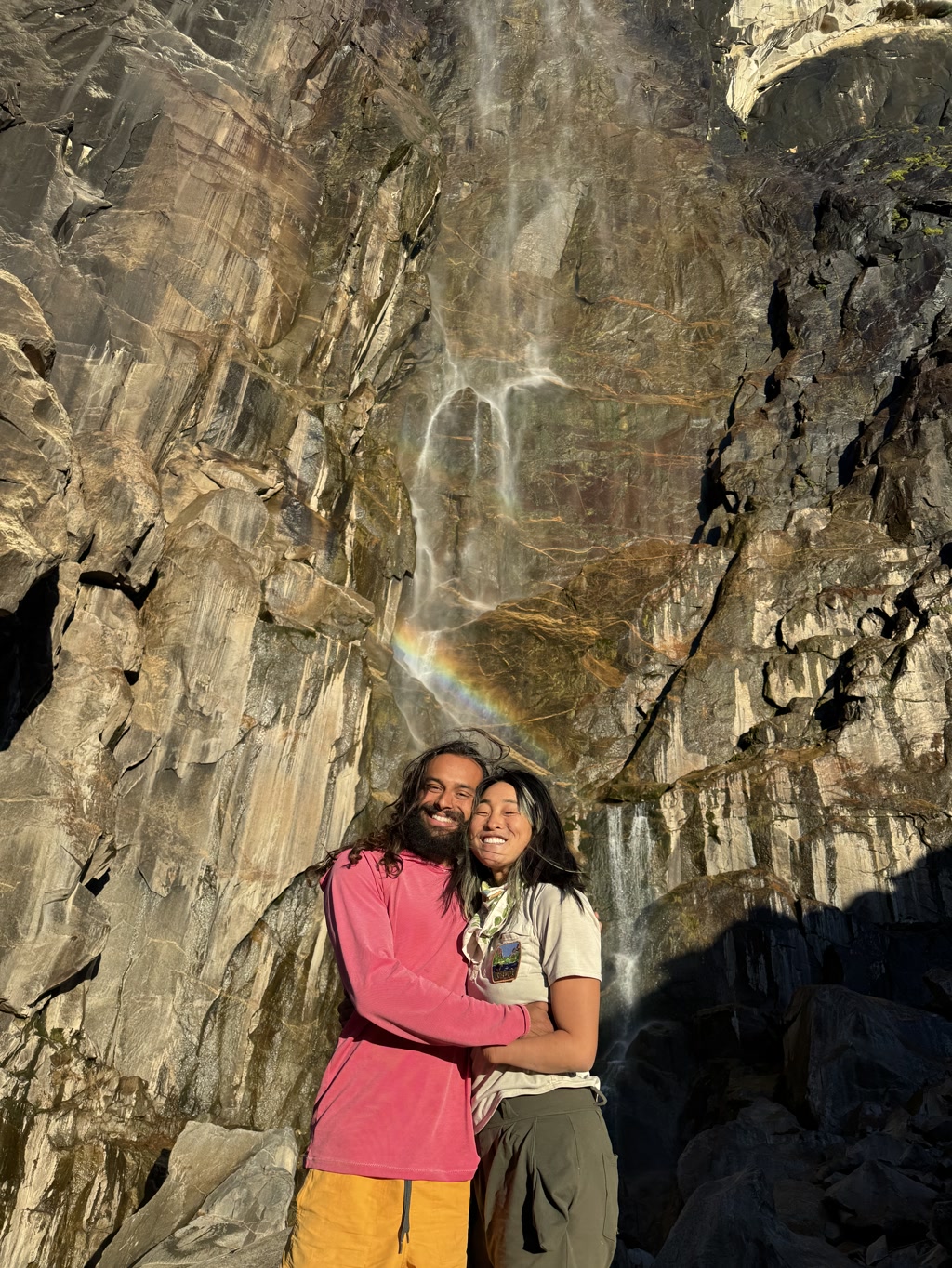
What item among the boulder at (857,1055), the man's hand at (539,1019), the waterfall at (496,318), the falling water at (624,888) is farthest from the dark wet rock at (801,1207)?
the waterfall at (496,318)

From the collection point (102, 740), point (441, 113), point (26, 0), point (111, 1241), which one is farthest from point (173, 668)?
point (441, 113)

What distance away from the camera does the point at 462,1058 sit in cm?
343

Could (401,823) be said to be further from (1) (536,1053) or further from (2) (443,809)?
(1) (536,1053)

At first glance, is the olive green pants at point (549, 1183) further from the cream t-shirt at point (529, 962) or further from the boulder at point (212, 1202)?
the boulder at point (212, 1202)

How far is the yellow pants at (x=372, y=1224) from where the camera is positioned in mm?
3168

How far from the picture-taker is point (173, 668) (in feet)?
53.0

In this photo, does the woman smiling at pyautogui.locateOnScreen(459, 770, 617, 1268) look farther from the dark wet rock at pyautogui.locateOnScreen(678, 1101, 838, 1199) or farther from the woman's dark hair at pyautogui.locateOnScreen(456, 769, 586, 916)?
the dark wet rock at pyautogui.locateOnScreen(678, 1101, 838, 1199)

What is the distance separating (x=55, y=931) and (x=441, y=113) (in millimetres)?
33434

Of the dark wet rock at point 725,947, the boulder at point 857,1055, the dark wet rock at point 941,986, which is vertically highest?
the dark wet rock at point 725,947

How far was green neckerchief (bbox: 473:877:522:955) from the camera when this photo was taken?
3539 mm

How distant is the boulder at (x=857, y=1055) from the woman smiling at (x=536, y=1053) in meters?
9.84

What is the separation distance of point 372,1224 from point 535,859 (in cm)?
124

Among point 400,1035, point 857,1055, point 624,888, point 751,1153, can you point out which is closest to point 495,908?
point 400,1035

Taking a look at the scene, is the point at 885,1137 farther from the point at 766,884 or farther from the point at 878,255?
the point at 878,255
